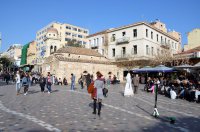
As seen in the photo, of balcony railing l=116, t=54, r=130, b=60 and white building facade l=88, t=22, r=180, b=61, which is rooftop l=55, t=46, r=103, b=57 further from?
white building facade l=88, t=22, r=180, b=61

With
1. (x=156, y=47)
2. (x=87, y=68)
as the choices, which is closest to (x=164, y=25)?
(x=156, y=47)

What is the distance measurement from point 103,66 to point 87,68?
4.28 m

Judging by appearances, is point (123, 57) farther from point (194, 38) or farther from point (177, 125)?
point (177, 125)

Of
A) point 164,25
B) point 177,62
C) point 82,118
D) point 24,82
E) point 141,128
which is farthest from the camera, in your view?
point 164,25

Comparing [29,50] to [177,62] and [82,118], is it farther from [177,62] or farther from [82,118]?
[82,118]

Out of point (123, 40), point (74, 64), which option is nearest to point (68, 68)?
point (74, 64)

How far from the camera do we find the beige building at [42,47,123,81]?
33.1m

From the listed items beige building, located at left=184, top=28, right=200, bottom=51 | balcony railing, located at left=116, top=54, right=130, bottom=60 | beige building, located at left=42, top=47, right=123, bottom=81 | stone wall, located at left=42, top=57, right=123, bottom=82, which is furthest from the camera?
beige building, located at left=184, top=28, right=200, bottom=51

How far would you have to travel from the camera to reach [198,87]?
14.7 metres

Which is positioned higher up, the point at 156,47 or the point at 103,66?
the point at 156,47

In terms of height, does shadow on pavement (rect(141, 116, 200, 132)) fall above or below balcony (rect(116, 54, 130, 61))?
below

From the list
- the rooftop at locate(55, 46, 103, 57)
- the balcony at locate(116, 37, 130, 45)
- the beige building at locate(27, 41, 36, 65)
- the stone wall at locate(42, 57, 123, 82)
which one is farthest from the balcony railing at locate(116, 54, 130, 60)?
the beige building at locate(27, 41, 36, 65)

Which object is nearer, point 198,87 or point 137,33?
point 198,87

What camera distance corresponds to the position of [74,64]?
113 feet
